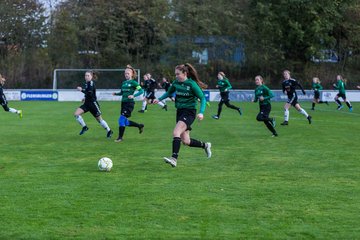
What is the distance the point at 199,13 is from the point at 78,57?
12024mm

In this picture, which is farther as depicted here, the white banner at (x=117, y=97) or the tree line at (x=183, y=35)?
the tree line at (x=183, y=35)

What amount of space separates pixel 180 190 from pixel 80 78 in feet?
125

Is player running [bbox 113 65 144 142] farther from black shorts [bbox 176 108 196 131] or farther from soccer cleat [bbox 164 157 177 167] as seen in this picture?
soccer cleat [bbox 164 157 177 167]

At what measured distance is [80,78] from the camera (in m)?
45.6

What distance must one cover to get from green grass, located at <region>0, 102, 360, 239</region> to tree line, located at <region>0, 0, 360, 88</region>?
37.1 metres

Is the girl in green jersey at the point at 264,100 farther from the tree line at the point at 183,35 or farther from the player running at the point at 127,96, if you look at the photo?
the tree line at the point at 183,35

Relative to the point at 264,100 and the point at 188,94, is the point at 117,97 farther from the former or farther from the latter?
the point at 188,94

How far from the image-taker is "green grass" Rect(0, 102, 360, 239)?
252 inches

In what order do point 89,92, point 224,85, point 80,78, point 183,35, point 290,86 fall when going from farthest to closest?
point 183,35
point 80,78
point 224,85
point 290,86
point 89,92

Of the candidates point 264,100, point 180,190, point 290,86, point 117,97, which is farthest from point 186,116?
point 117,97

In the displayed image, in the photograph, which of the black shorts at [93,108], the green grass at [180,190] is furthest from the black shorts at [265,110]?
the black shorts at [93,108]

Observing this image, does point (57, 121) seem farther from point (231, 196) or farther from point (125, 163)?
point (231, 196)

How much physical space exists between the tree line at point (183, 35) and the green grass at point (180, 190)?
122 feet

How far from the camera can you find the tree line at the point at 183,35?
169 feet
